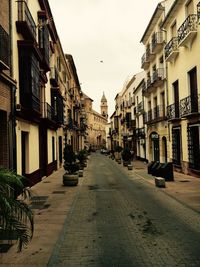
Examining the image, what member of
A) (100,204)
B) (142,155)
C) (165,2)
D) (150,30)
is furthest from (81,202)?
(142,155)

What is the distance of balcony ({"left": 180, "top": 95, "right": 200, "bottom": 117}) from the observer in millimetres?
17875

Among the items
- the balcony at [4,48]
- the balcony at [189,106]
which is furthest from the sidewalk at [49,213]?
the balcony at [4,48]

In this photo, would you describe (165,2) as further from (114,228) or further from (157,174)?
(114,228)

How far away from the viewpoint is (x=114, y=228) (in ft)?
26.2

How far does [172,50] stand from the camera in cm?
2133

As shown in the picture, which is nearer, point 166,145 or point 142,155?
point 166,145

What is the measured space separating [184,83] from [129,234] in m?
14.7

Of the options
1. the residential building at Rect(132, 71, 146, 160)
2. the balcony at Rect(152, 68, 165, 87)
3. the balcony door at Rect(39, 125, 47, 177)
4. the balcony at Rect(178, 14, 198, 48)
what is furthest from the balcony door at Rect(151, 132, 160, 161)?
the balcony door at Rect(39, 125, 47, 177)

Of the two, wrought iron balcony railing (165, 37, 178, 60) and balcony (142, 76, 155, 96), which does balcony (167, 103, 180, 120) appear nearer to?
wrought iron balcony railing (165, 37, 178, 60)

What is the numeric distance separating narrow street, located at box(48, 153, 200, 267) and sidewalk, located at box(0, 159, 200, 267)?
0.75ft

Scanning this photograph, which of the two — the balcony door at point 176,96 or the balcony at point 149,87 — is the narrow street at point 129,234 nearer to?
the balcony door at point 176,96

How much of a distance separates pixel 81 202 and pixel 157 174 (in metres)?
8.12

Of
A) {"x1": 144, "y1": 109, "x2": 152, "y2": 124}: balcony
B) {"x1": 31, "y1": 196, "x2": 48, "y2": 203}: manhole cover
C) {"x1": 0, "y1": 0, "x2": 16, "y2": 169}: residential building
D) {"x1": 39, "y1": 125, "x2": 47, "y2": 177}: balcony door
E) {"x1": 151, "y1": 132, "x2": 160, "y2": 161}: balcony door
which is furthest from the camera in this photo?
{"x1": 144, "y1": 109, "x2": 152, "y2": 124}: balcony

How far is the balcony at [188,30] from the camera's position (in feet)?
58.2
